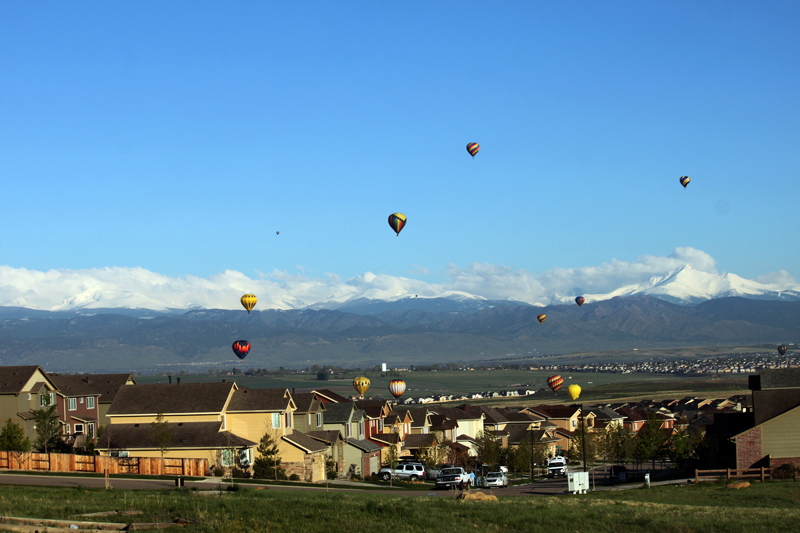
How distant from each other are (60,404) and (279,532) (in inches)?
2333

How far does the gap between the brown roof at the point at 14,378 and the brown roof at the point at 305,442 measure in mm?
25706

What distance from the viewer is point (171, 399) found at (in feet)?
217

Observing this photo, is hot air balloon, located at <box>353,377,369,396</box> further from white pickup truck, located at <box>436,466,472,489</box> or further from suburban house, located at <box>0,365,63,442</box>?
white pickup truck, located at <box>436,466,472,489</box>

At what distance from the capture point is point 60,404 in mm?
80312

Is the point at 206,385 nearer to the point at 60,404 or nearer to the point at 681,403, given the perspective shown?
the point at 60,404

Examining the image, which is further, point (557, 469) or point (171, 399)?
point (557, 469)

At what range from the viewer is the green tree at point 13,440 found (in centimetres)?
6362

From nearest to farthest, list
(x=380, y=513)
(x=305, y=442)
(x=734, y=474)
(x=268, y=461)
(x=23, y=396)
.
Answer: (x=380, y=513) → (x=734, y=474) → (x=268, y=461) → (x=305, y=442) → (x=23, y=396)

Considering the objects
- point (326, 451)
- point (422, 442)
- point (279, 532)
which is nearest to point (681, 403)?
point (422, 442)

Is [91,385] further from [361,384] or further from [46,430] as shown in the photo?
[361,384]

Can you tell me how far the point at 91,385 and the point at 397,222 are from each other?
37351 millimetres

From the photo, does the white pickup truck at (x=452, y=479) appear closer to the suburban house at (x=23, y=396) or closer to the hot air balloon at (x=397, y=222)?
the suburban house at (x=23, y=396)

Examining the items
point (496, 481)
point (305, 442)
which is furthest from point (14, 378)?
point (496, 481)

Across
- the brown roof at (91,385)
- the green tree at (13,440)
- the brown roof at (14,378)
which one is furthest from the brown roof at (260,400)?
the brown roof at (91,385)
